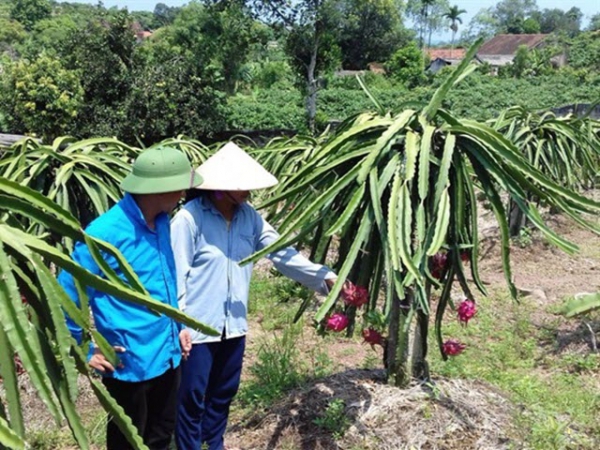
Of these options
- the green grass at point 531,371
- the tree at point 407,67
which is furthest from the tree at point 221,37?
the tree at point 407,67

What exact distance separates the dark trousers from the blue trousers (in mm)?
137

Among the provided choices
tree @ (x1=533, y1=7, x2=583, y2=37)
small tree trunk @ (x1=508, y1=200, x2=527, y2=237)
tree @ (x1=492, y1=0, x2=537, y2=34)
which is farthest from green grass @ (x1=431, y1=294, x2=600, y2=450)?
tree @ (x1=492, y1=0, x2=537, y2=34)

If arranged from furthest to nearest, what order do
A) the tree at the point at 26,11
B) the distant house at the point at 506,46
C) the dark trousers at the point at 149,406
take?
the tree at the point at 26,11 → the distant house at the point at 506,46 → the dark trousers at the point at 149,406

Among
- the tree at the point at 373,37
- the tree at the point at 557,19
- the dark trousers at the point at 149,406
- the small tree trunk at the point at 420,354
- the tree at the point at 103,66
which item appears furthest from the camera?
the tree at the point at 557,19

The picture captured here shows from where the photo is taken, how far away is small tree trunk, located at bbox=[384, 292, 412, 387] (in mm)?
3248

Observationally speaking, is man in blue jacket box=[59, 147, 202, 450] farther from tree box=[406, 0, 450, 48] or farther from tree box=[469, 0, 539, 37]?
tree box=[469, 0, 539, 37]

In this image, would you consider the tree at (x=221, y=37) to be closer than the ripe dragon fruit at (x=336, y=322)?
No

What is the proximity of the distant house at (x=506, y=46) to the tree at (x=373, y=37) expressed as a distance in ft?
65.4

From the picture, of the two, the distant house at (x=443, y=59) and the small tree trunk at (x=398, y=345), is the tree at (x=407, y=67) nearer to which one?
the distant house at (x=443, y=59)

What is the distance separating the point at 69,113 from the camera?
14688mm

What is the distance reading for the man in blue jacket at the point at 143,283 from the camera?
262 centimetres

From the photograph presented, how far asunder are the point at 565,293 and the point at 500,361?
1945 mm

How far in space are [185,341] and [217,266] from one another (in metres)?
0.36

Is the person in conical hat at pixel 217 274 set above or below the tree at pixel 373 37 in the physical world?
below
